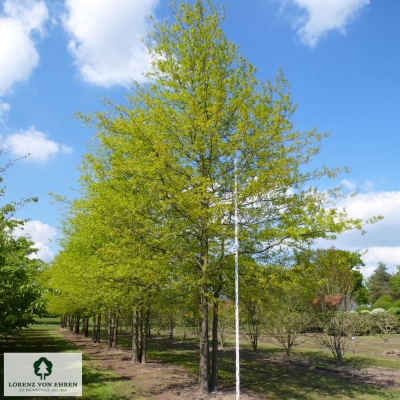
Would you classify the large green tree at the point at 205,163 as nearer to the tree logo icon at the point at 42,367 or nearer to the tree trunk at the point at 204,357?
the tree trunk at the point at 204,357

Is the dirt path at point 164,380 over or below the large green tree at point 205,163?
below

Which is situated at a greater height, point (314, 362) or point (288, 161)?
point (288, 161)

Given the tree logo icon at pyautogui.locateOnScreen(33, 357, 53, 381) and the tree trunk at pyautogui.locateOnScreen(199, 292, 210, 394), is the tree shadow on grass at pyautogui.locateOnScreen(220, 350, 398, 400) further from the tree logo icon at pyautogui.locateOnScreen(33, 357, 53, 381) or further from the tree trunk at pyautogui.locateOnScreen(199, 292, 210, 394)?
the tree logo icon at pyautogui.locateOnScreen(33, 357, 53, 381)

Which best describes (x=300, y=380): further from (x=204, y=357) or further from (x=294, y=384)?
(x=204, y=357)

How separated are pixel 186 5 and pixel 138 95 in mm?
2820

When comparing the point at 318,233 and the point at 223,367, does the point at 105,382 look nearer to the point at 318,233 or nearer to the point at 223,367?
the point at 223,367

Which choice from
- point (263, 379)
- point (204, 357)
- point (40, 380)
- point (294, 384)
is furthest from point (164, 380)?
point (294, 384)

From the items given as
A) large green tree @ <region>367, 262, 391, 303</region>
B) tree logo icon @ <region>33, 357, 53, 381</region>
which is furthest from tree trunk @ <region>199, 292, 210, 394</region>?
large green tree @ <region>367, 262, 391, 303</region>

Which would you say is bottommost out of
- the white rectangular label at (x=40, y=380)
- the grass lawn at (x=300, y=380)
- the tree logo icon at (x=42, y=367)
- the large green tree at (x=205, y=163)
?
the grass lawn at (x=300, y=380)

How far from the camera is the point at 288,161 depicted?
343 inches

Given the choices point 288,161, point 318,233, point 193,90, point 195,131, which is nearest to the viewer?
point 318,233

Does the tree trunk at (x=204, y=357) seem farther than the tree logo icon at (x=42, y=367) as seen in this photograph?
No

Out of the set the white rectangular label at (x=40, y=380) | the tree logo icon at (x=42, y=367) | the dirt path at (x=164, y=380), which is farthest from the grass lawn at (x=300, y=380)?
the tree logo icon at (x=42, y=367)

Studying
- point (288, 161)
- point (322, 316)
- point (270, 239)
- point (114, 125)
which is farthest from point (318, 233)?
point (322, 316)
